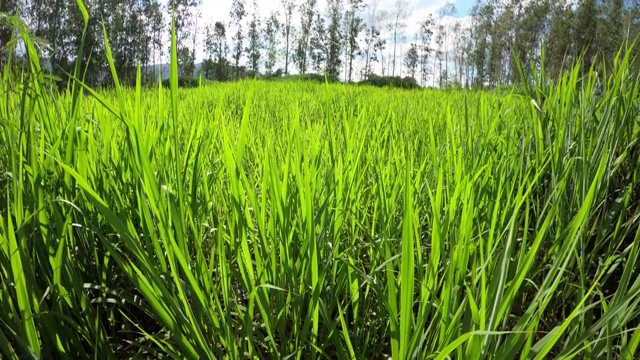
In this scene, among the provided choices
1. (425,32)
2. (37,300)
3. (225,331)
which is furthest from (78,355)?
(425,32)

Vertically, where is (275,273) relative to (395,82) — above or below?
below

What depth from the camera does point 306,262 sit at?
1.84 ft

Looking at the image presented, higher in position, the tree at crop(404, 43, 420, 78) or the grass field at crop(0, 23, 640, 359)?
the tree at crop(404, 43, 420, 78)

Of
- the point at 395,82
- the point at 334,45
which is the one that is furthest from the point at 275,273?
the point at 334,45

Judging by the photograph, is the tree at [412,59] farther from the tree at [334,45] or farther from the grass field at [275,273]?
the grass field at [275,273]

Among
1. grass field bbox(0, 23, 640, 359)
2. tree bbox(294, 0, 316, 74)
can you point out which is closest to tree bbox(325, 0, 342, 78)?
tree bbox(294, 0, 316, 74)

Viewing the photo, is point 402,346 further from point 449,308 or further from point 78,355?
point 78,355

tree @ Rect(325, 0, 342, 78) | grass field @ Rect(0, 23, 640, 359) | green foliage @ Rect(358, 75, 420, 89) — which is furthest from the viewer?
tree @ Rect(325, 0, 342, 78)

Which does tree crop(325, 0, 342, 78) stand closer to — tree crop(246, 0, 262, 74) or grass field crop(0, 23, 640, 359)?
tree crop(246, 0, 262, 74)

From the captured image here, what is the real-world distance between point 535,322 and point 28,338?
1.55 ft

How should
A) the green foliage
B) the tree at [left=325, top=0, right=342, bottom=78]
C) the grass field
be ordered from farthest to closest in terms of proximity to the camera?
the tree at [left=325, top=0, right=342, bottom=78] → the green foliage → the grass field

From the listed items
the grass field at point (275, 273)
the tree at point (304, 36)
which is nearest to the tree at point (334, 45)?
the tree at point (304, 36)

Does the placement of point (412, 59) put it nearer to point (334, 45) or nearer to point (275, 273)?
point (334, 45)

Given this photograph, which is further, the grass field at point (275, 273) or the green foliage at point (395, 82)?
the green foliage at point (395, 82)
